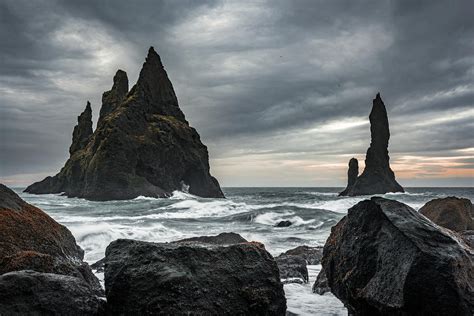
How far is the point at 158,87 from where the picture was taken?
306 ft

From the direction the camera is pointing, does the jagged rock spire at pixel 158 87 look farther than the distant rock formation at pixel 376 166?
No

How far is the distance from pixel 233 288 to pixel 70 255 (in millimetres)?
3742

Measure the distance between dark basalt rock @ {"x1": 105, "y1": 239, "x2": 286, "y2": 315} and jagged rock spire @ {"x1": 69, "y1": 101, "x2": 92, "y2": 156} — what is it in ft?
321

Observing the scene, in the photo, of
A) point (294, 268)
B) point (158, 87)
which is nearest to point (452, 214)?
point (294, 268)

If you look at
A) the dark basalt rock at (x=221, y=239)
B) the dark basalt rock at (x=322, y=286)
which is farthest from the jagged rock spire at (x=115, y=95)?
the dark basalt rock at (x=322, y=286)

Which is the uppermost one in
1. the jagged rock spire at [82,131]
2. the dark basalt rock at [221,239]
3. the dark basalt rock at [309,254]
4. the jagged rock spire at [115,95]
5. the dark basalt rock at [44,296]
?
the jagged rock spire at [115,95]

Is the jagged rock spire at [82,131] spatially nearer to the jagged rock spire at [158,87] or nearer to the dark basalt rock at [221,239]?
the jagged rock spire at [158,87]

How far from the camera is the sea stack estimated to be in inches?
2591

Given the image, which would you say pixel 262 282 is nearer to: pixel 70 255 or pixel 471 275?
pixel 471 275

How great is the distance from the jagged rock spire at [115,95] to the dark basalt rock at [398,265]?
3646 inches

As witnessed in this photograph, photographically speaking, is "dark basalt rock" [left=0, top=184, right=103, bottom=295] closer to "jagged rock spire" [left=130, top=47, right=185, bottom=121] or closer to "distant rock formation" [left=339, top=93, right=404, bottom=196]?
"jagged rock spire" [left=130, top=47, right=185, bottom=121]

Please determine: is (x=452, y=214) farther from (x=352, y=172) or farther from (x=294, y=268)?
(x=352, y=172)

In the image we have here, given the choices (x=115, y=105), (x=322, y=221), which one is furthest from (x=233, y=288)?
(x=115, y=105)

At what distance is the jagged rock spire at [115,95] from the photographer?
9362cm
